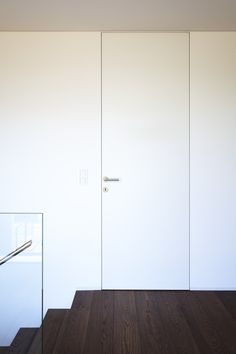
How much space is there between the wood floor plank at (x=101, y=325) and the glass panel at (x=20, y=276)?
517 millimetres

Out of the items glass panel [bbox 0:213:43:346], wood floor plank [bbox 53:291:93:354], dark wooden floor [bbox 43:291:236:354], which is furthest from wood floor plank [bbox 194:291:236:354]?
glass panel [bbox 0:213:43:346]

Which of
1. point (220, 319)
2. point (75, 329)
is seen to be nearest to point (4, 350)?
point (75, 329)

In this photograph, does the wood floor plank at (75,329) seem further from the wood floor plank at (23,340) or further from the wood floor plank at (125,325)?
the wood floor plank at (23,340)

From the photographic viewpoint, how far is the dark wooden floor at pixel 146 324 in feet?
6.09

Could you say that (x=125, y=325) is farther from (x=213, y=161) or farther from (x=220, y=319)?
(x=213, y=161)

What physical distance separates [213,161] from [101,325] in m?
1.71

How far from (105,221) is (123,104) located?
3.68 feet

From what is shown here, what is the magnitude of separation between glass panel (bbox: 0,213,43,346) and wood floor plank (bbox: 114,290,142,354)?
71 cm

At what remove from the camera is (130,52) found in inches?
103

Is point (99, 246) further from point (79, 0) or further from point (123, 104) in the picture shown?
point (79, 0)

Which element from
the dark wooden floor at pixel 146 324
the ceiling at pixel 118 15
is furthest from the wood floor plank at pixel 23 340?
the ceiling at pixel 118 15

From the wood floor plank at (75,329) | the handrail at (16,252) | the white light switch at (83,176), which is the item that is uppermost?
the white light switch at (83,176)

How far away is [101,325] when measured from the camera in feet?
6.91

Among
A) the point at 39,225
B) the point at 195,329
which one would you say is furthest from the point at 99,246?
the point at 195,329
